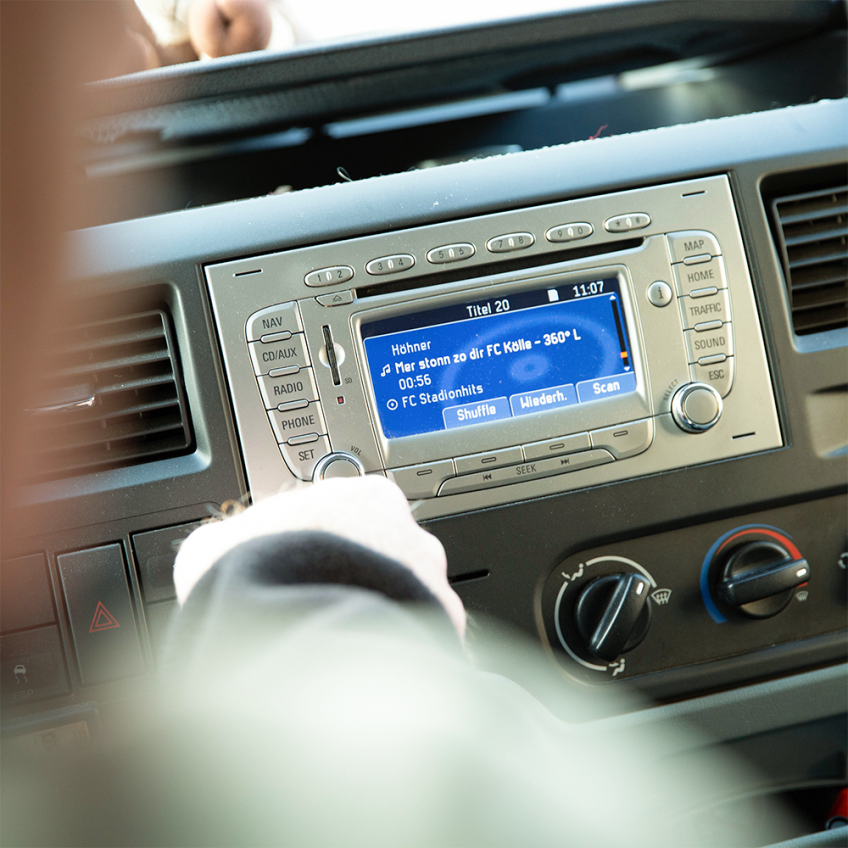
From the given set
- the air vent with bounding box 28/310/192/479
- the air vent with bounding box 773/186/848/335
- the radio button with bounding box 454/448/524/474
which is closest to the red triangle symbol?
the air vent with bounding box 28/310/192/479

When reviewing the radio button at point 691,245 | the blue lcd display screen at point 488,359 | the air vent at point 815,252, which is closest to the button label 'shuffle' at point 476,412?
the blue lcd display screen at point 488,359

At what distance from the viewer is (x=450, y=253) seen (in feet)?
2.42

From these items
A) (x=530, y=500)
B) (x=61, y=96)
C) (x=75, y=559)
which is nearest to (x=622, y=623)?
(x=530, y=500)

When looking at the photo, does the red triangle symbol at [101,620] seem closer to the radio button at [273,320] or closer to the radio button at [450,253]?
the radio button at [273,320]

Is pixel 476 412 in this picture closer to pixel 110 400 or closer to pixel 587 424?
pixel 587 424

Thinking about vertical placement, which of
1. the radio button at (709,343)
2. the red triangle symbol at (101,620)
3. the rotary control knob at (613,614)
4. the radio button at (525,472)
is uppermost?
the radio button at (709,343)

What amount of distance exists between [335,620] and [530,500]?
404 millimetres

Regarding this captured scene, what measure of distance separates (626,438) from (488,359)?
6.0 inches

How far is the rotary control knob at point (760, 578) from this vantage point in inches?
29.6

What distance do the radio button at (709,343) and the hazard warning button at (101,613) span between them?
559 millimetres

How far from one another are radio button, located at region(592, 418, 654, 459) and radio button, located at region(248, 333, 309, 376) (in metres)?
0.28

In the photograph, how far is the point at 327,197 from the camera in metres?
0.75

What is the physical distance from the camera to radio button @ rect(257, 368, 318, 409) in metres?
0.73

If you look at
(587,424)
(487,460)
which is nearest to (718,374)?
(587,424)
